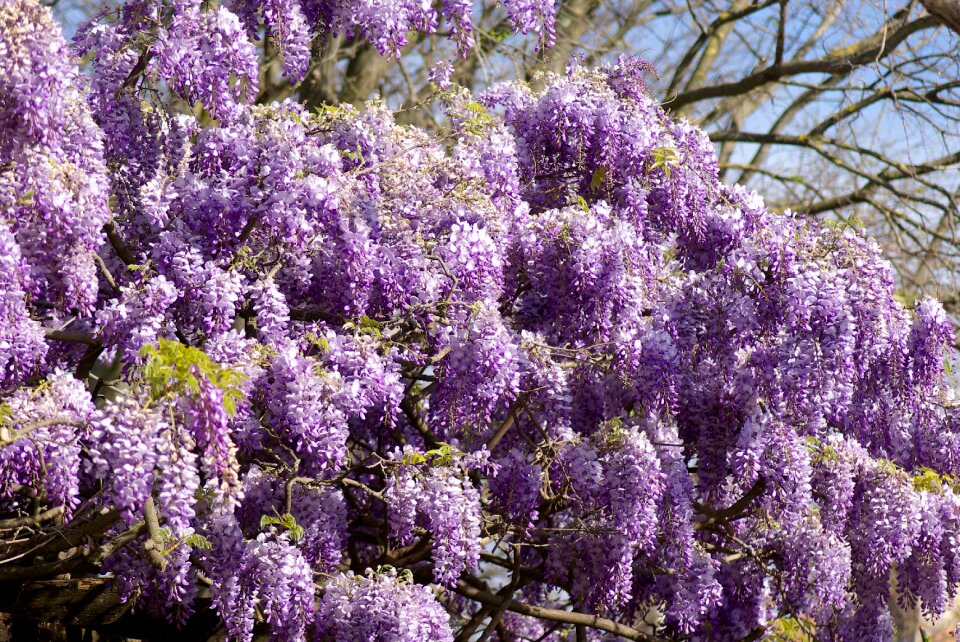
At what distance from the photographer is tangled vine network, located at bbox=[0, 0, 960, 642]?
509 cm

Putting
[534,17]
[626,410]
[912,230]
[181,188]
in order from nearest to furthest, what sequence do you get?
[181,188], [626,410], [534,17], [912,230]

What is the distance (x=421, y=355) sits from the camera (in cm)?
610

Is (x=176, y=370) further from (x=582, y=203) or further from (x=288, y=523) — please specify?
(x=582, y=203)

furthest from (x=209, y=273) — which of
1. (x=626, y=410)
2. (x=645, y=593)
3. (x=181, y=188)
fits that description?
(x=645, y=593)

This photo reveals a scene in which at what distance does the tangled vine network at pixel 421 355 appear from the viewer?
16.7 feet

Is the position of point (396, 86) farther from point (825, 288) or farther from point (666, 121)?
point (825, 288)

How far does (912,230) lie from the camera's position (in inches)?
557

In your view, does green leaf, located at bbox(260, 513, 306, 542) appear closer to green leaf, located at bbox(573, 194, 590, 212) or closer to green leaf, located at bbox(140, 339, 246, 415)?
Answer: green leaf, located at bbox(140, 339, 246, 415)

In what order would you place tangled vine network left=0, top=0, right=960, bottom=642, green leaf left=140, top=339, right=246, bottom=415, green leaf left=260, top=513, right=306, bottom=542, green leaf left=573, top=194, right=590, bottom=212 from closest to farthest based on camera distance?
green leaf left=140, top=339, right=246, bottom=415 < tangled vine network left=0, top=0, right=960, bottom=642 < green leaf left=260, top=513, right=306, bottom=542 < green leaf left=573, top=194, right=590, bottom=212

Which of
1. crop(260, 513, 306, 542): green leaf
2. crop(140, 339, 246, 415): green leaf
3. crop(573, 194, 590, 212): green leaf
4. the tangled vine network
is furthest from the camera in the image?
crop(573, 194, 590, 212): green leaf

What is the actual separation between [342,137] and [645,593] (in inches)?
127

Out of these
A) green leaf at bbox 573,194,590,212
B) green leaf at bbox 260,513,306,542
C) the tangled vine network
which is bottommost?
green leaf at bbox 260,513,306,542

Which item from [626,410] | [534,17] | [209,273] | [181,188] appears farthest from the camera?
[534,17]

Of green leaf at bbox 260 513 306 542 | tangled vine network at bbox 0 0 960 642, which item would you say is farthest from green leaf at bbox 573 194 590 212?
green leaf at bbox 260 513 306 542
